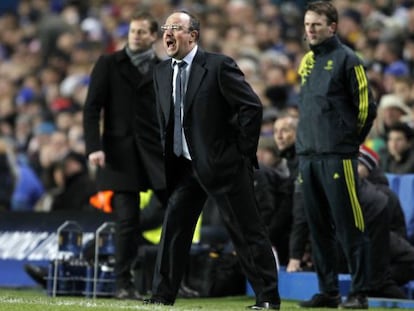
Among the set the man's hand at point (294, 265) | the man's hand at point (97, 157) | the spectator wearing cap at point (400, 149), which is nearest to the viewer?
the man's hand at point (97, 157)

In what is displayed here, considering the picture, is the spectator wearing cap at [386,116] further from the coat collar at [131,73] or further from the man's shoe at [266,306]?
the man's shoe at [266,306]

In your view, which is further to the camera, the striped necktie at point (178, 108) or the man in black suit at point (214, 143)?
the striped necktie at point (178, 108)

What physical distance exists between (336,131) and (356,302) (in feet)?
4.48

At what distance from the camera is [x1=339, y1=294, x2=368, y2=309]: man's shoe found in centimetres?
1102

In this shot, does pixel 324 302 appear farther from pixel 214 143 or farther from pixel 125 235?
pixel 214 143

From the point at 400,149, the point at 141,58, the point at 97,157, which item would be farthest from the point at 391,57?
the point at 97,157

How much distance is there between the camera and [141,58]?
1229 centimetres

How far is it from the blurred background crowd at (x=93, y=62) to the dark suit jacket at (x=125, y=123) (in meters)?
2.55

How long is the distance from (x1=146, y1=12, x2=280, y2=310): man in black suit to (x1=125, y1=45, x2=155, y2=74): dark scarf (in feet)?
7.18

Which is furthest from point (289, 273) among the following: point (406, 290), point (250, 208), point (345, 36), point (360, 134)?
point (345, 36)

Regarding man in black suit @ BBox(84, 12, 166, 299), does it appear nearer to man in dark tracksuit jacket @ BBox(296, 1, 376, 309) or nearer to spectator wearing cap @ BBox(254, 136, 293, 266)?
spectator wearing cap @ BBox(254, 136, 293, 266)

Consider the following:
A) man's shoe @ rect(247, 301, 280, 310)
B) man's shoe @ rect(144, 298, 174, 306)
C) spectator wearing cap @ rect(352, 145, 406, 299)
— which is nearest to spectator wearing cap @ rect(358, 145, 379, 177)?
spectator wearing cap @ rect(352, 145, 406, 299)

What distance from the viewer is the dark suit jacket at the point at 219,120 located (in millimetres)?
9875

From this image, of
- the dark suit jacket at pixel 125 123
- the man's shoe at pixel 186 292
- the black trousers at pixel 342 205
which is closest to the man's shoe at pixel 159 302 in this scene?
the black trousers at pixel 342 205
